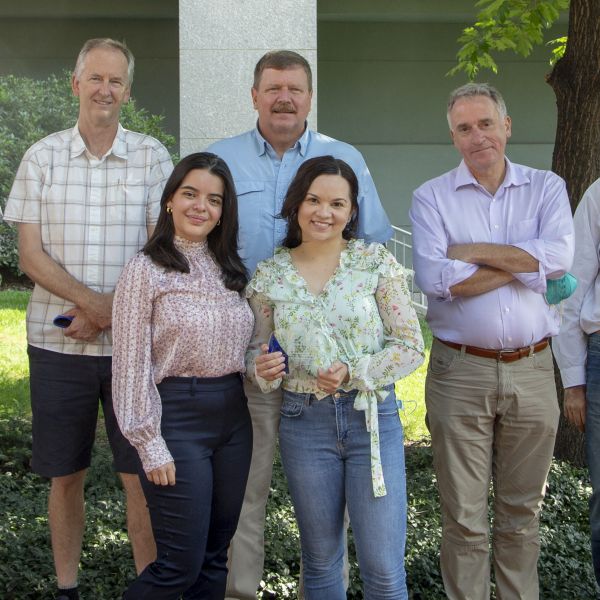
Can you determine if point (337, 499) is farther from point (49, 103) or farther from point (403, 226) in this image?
point (403, 226)

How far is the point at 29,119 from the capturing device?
12.1 metres

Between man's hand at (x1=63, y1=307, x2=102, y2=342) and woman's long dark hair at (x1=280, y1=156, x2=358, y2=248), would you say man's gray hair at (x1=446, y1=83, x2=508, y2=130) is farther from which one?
man's hand at (x1=63, y1=307, x2=102, y2=342)

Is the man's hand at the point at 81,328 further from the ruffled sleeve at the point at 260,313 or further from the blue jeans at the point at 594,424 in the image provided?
the blue jeans at the point at 594,424

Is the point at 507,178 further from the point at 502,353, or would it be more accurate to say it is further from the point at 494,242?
the point at 502,353

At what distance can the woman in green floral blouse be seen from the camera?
338 cm

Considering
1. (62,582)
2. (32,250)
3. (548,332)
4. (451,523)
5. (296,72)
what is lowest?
(62,582)

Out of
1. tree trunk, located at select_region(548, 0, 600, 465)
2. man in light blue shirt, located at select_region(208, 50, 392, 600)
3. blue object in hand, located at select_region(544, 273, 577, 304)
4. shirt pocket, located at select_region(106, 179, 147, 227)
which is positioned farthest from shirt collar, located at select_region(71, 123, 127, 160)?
tree trunk, located at select_region(548, 0, 600, 465)

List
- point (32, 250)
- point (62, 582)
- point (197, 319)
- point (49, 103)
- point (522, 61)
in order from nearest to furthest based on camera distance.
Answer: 1. point (197, 319)
2. point (32, 250)
3. point (62, 582)
4. point (49, 103)
5. point (522, 61)

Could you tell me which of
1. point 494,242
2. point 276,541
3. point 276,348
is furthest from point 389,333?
point 276,541

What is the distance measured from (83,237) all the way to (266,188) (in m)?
0.78

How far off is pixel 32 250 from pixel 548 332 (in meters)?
2.14

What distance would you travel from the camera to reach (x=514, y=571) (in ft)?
13.2

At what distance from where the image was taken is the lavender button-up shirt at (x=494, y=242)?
383 cm

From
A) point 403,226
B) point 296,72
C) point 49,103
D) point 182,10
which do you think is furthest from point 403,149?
point 296,72
